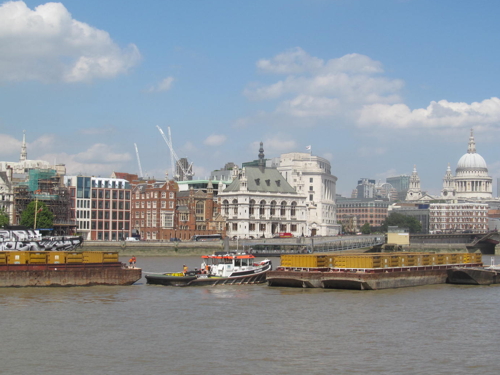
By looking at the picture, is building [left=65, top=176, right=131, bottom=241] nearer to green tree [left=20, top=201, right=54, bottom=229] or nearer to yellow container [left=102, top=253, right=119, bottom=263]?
green tree [left=20, top=201, right=54, bottom=229]

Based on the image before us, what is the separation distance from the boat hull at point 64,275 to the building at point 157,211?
103m

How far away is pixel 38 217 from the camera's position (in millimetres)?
140625

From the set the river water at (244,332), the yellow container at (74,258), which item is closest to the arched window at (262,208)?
the yellow container at (74,258)

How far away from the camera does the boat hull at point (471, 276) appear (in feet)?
255

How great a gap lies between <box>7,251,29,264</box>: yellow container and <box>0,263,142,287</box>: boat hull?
0.41 metres

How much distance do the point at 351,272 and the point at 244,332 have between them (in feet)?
80.5

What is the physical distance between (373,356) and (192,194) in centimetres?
14262

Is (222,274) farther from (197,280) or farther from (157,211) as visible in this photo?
(157,211)

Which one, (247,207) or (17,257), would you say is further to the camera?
(247,207)

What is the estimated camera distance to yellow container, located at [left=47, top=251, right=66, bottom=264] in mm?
68312

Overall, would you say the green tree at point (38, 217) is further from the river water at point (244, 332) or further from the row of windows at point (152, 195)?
the river water at point (244, 332)

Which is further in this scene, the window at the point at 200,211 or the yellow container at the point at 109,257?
the window at the point at 200,211

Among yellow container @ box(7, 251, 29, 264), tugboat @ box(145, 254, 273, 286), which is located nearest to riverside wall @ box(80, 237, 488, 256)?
tugboat @ box(145, 254, 273, 286)

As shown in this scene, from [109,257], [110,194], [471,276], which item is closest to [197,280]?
[109,257]
